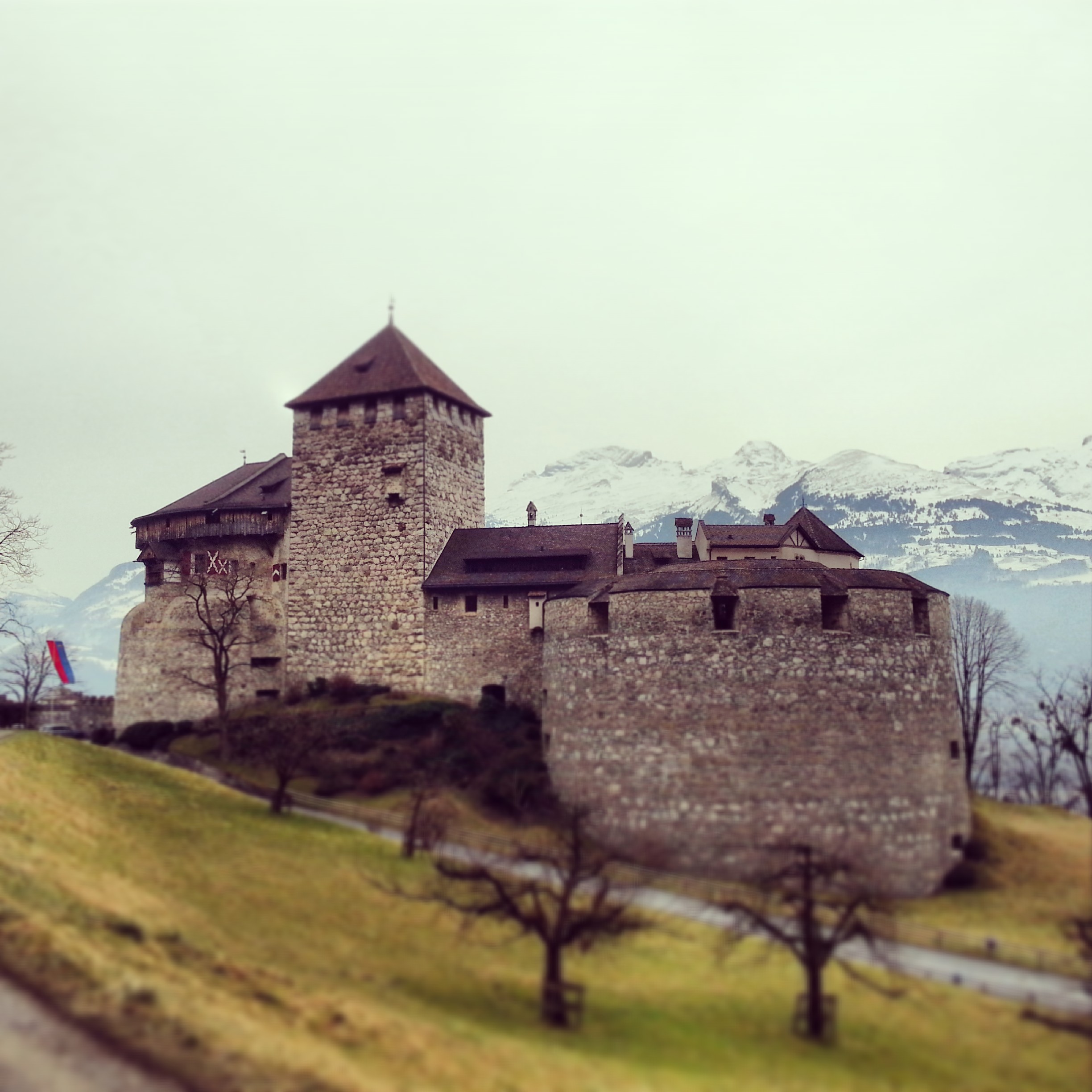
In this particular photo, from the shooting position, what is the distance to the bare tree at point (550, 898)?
2205cm

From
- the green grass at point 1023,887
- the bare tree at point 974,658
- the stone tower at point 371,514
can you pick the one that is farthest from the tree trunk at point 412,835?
the bare tree at point 974,658

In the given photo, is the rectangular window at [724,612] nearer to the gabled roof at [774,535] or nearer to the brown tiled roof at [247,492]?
the gabled roof at [774,535]

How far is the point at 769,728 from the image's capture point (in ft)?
107

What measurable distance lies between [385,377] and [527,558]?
1017 cm

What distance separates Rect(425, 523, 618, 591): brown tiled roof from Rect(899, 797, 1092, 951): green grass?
55.4 feet

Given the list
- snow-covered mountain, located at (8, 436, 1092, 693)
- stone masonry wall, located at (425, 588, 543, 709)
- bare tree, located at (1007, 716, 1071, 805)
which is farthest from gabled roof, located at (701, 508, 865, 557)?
snow-covered mountain, located at (8, 436, 1092, 693)

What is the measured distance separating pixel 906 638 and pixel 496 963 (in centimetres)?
1722

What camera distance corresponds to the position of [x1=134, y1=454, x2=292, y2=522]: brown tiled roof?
48.9 metres

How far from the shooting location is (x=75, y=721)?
5556 centimetres

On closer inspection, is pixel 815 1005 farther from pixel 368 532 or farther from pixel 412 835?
pixel 368 532

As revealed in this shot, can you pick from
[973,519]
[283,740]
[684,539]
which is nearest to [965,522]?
[973,519]

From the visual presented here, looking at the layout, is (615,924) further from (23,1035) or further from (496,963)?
(23,1035)

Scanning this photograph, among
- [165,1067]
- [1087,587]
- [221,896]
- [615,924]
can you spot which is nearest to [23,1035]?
[165,1067]

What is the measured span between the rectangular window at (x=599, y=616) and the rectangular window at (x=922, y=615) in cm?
994
